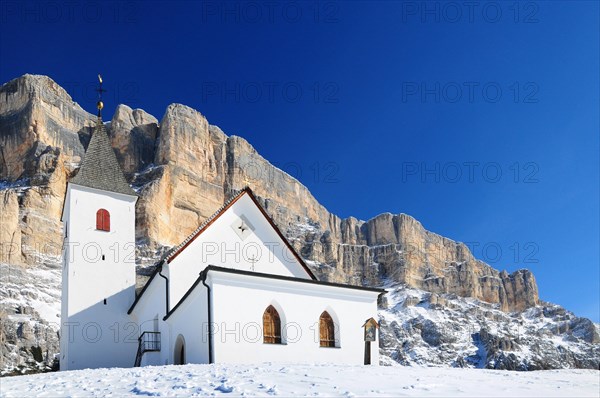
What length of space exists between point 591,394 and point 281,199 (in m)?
126

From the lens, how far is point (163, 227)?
322 feet

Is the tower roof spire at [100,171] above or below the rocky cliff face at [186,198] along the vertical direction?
below

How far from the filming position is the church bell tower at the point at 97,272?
25250 mm

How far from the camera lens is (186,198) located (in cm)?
10819

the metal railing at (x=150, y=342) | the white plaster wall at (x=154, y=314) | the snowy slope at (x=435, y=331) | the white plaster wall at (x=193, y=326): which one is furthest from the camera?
the snowy slope at (x=435, y=331)

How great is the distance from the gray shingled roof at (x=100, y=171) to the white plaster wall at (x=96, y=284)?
1.34 ft

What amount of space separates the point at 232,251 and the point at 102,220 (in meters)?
8.58

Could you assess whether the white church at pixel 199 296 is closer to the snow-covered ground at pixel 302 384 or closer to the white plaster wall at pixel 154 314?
the white plaster wall at pixel 154 314

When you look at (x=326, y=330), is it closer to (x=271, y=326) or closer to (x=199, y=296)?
(x=271, y=326)

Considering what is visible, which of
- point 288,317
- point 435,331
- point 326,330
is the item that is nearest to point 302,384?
point 288,317

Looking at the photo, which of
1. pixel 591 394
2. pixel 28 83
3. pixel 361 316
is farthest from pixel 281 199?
pixel 591 394

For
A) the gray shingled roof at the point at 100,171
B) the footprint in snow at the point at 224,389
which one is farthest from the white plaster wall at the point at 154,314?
the footprint in snow at the point at 224,389

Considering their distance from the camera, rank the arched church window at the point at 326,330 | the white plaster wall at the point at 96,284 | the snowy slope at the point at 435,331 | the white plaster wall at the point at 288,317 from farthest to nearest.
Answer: the snowy slope at the point at 435,331 → the white plaster wall at the point at 96,284 → the arched church window at the point at 326,330 → the white plaster wall at the point at 288,317

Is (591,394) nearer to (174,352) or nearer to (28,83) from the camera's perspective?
(174,352)
